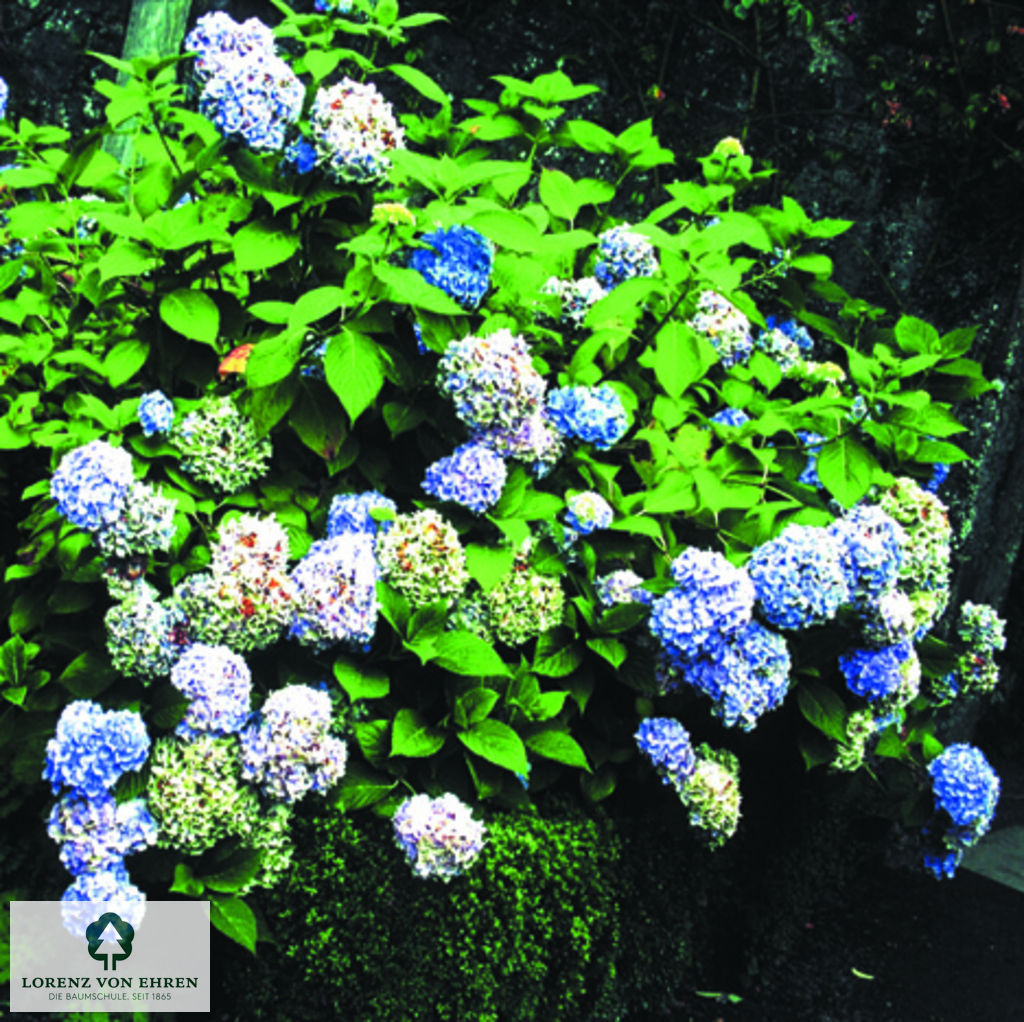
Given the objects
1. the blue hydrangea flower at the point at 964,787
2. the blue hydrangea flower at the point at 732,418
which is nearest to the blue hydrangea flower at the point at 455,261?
the blue hydrangea flower at the point at 732,418

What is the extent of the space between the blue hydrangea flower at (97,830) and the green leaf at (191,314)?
0.95 metres

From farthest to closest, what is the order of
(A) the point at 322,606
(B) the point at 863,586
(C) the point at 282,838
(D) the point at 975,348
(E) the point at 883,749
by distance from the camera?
(D) the point at 975,348
(E) the point at 883,749
(B) the point at 863,586
(C) the point at 282,838
(A) the point at 322,606

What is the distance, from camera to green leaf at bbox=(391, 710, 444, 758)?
6.46 ft

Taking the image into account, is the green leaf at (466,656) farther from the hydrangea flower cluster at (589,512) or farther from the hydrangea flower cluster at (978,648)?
the hydrangea flower cluster at (978,648)

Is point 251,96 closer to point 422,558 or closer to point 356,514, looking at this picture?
point 356,514

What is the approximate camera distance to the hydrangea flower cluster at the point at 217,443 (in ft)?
6.65

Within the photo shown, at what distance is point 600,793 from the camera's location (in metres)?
2.24

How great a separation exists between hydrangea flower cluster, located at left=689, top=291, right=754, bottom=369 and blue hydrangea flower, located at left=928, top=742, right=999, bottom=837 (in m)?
1.25

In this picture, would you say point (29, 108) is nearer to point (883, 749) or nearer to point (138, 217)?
point (138, 217)

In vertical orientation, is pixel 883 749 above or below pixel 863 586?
below

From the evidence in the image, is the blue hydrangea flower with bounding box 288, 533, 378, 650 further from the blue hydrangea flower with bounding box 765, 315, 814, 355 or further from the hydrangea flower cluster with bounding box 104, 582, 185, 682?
the blue hydrangea flower with bounding box 765, 315, 814, 355

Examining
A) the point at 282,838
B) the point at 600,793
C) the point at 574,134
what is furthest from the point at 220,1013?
the point at 574,134

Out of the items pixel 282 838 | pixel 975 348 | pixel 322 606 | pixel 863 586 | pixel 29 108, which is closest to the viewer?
pixel 322 606

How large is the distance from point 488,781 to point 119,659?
805 millimetres
